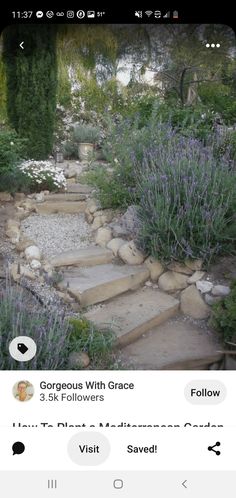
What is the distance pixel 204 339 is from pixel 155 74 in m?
0.87

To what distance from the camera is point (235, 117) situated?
72.9 inches

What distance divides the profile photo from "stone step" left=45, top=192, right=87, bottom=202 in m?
1.34

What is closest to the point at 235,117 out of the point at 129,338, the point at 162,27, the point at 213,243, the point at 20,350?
the point at 213,243

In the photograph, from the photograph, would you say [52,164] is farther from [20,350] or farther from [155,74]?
[20,350]

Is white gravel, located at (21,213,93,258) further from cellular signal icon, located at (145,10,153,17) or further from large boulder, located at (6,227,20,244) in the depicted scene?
cellular signal icon, located at (145,10,153,17)

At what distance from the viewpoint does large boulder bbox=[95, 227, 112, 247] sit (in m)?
1.90

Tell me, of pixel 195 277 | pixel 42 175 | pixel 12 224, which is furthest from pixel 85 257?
pixel 42 175

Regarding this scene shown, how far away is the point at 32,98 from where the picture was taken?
210 cm

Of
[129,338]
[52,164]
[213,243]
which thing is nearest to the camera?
[129,338]

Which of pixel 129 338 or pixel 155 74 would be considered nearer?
pixel 155 74

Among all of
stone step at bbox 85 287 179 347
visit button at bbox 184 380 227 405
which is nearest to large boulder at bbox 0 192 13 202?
stone step at bbox 85 287 179 347

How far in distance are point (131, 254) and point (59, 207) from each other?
1.68 feet

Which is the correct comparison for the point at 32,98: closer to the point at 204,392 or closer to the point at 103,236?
the point at 103,236

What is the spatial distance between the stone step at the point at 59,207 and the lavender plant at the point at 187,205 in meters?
0.34
